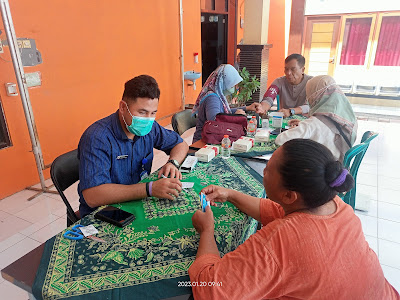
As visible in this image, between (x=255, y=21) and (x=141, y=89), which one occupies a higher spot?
(x=255, y=21)

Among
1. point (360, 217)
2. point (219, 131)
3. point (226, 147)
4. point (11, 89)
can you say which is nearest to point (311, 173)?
point (226, 147)

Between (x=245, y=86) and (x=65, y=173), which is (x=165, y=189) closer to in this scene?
(x=65, y=173)

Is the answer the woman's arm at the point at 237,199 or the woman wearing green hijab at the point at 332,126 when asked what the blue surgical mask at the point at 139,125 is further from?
the woman wearing green hijab at the point at 332,126

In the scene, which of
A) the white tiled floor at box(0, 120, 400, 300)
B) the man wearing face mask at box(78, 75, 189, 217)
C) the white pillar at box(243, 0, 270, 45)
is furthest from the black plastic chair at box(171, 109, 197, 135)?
the white pillar at box(243, 0, 270, 45)

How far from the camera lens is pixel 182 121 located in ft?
9.94

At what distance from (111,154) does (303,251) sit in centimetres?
118

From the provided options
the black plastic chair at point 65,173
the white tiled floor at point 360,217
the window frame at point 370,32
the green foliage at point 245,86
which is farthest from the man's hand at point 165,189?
the window frame at point 370,32

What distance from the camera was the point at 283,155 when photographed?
3.18 feet

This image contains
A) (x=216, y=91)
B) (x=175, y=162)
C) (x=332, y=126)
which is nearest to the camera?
(x=175, y=162)

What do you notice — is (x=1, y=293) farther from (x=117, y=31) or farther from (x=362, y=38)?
(x=362, y=38)

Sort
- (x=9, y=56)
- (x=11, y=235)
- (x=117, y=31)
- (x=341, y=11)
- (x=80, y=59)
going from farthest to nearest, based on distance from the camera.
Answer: (x=341, y=11) < (x=117, y=31) < (x=80, y=59) < (x=9, y=56) < (x=11, y=235)

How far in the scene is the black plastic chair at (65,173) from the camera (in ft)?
5.64

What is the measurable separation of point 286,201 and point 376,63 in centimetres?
791

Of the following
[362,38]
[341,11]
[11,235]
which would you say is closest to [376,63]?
[362,38]
